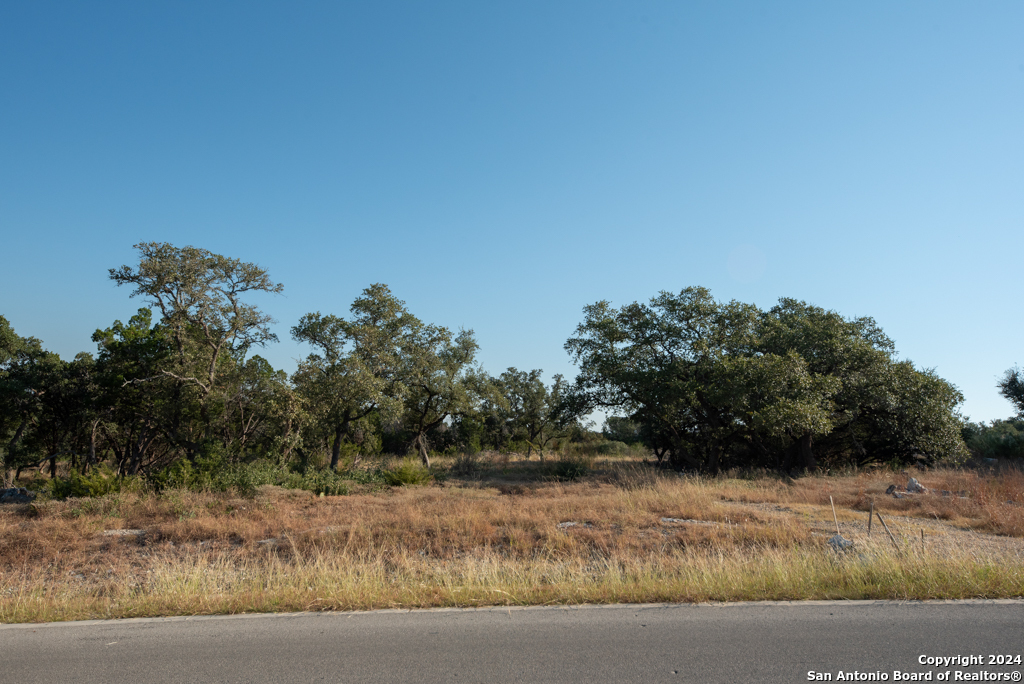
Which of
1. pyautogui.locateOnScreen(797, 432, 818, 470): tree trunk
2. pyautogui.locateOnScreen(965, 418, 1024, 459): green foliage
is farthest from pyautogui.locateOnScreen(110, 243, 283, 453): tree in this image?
pyautogui.locateOnScreen(965, 418, 1024, 459): green foliage

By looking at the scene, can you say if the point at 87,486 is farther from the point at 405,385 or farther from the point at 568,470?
the point at 568,470

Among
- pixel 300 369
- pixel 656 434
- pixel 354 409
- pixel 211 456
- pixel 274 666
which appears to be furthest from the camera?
pixel 656 434

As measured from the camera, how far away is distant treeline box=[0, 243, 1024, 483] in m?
18.1

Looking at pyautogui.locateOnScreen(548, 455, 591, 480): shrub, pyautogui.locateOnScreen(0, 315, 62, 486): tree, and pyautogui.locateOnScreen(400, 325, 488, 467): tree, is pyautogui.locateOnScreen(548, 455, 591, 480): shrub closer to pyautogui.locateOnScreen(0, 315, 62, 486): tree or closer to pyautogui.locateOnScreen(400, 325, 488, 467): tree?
pyautogui.locateOnScreen(400, 325, 488, 467): tree

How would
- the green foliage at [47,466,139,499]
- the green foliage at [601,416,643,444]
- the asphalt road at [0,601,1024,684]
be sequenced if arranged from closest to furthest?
the asphalt road at [0,601,1024,684] → the green foliage at [47,466,139,499] → the green foliage at [601,416,643,444]

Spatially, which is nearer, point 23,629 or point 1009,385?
point 23,629

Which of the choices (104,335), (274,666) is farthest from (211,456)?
(274,666)

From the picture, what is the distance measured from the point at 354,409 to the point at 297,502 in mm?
6648

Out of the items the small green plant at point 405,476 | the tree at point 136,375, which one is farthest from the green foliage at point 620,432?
the tree at point 136,375

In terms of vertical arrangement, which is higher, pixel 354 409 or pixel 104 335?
pixel 104 335

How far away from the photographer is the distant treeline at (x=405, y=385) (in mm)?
18125

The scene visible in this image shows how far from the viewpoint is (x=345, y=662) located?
430 cm

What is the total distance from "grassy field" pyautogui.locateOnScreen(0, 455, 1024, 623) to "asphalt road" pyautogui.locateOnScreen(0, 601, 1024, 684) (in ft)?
1.57

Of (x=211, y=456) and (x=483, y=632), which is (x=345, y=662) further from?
(x=211, y=456)
